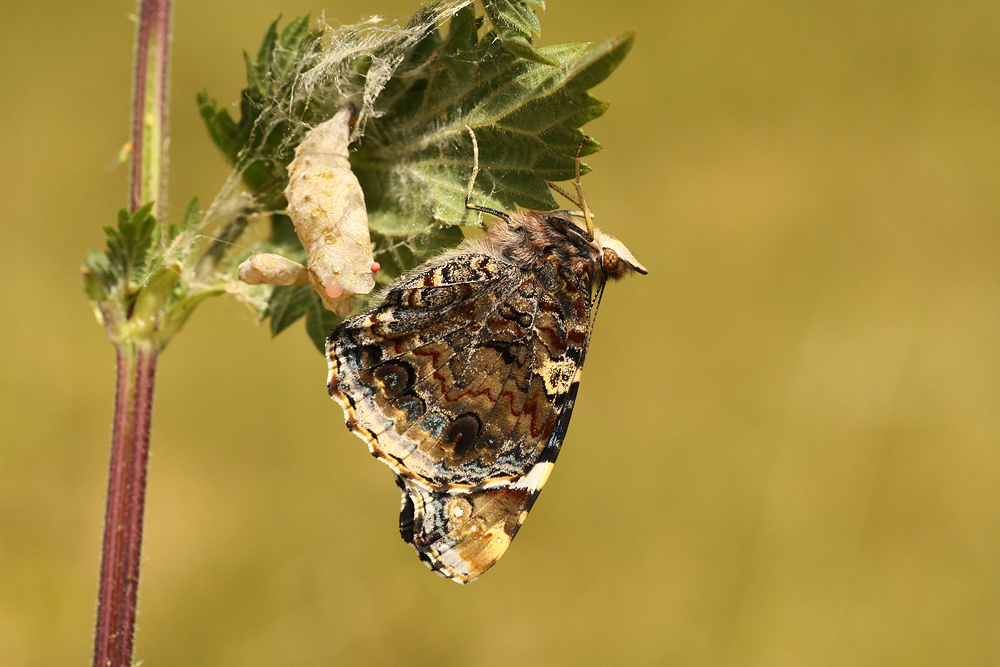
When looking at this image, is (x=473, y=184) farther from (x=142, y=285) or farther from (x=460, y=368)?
(x=142, y=285)

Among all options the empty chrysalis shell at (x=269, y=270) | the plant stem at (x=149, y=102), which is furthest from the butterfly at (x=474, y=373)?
the plant stem at (x=149, y=102)

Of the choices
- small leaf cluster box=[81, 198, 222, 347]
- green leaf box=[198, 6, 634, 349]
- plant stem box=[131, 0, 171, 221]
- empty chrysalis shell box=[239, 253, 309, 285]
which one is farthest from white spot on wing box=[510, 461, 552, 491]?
plant stem box=[131, 0, 171, 221]

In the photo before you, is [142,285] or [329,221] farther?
[142,285]

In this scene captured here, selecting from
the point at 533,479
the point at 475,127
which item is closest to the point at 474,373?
the point at 533,479

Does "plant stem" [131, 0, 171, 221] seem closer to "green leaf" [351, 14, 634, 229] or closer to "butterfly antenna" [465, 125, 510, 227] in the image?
"green leaf" [351, 14, 634, 229]

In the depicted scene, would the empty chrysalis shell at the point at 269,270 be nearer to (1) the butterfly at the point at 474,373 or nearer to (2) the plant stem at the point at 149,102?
(1) the butterfly at the point at 474,373

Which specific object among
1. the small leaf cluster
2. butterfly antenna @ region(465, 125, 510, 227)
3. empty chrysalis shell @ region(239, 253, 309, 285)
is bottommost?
the small leaf cluster
